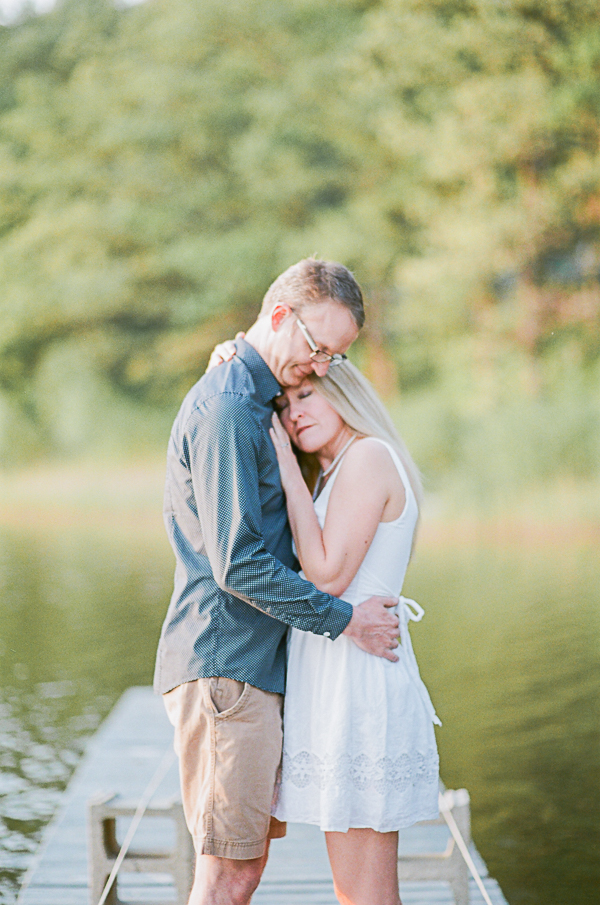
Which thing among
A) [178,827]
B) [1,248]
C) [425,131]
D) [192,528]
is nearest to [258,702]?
[192,528]

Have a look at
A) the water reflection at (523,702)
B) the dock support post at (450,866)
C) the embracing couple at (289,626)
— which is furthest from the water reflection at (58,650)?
the embracing couple at (289,626)

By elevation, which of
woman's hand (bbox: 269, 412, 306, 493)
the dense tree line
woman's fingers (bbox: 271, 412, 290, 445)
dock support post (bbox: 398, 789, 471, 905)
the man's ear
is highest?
the dense tree line

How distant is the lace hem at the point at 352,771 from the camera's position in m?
1.93

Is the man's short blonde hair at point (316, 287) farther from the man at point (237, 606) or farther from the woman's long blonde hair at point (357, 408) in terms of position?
the woman's long blonde hair at point (357, 408)

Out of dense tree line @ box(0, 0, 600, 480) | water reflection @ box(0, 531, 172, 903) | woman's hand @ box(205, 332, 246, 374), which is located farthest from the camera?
dense tree line @ box(0, 0, 600, 480)

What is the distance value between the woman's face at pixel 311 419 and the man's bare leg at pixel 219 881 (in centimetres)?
80

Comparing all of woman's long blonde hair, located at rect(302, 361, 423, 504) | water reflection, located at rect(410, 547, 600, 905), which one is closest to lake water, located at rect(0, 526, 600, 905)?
water reflection, located at rect(410, 547, 600, 905)

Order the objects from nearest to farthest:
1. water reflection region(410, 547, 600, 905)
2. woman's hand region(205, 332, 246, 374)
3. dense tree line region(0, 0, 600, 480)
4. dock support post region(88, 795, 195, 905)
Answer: woman's hand region(205, 332, 246, 374) < dock support post region(88, 795, 195, 905) < water reflection region(410, 547, 600, 905) < dense tree line region(0, 0, 600, 480)

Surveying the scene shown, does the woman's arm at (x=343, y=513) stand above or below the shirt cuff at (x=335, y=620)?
above

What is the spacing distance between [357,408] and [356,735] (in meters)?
0.63

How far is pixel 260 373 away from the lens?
6.67ft

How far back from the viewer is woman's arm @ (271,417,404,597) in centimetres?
197

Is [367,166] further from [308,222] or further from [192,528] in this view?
[192,528]

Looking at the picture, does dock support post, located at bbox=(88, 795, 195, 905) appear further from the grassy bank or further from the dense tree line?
the dense tree line
